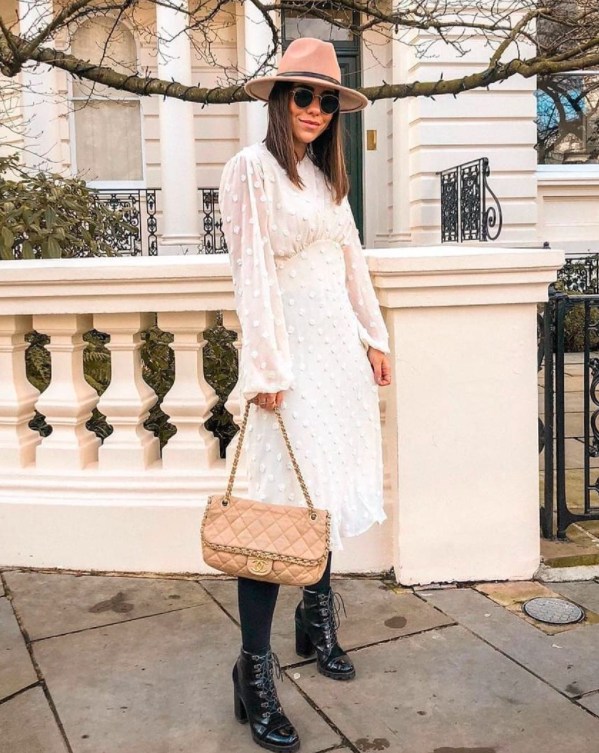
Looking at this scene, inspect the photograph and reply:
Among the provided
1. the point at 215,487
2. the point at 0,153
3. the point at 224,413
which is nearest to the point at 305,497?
the point at 215,487

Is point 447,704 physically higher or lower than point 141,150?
lower

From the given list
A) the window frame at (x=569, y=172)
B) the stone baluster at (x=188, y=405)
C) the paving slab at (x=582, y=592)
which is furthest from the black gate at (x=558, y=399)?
the window frame at (x=569, y=172)

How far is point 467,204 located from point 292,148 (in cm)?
917

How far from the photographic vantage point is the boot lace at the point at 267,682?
8.06ft

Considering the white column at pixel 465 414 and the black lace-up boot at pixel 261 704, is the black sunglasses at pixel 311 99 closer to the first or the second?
the white column at pixel 465 414

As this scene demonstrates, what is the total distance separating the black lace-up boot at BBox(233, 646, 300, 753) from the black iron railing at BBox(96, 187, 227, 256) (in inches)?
418

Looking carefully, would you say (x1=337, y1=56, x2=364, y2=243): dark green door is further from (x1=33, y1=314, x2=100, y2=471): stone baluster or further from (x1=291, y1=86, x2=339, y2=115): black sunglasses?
(x1=291, y1=86, x2=339, y2=115): black sunglasses

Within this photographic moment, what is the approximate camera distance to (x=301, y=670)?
9.35 feet

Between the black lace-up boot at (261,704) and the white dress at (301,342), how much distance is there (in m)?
0.42

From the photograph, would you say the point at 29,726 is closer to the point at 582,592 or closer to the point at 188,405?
the point at 188,405

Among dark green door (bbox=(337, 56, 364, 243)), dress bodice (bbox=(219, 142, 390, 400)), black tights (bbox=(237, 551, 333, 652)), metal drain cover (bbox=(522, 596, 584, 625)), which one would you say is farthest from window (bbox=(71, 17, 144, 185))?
black tights (bbox=(237, 551, 333, 652))

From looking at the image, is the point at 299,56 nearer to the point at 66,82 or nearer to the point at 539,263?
the point at 539,263

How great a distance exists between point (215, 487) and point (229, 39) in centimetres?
1160

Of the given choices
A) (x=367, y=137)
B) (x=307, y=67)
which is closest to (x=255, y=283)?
(x=307, y=67)
